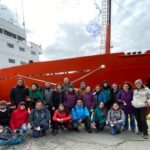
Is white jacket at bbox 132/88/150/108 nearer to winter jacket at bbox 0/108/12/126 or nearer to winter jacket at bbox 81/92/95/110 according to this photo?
winter jacket at bbox 81/92/95/110

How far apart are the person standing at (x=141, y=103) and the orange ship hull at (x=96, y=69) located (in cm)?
378

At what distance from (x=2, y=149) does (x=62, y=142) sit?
1.31 meters

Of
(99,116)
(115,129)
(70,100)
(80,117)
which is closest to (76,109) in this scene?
(80,117)

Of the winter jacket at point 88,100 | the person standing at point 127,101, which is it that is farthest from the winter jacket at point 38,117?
the person standing at point 127,101

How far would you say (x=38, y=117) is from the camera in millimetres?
5887

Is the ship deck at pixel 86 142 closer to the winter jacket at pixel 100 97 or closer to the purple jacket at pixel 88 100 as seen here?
the purple jacket at pixel 88 100

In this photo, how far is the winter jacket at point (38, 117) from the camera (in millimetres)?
5805

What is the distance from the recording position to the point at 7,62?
1845 cm

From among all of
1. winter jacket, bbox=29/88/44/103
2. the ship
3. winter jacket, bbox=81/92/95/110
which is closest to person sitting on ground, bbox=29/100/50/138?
winter jacket, bbox=29/88/44/103

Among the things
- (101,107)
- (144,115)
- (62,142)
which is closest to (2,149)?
(62,142)

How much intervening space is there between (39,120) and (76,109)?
1061mm

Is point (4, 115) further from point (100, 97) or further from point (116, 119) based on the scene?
point (116, 119)

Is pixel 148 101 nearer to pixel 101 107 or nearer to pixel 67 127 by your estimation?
pixel 101 107

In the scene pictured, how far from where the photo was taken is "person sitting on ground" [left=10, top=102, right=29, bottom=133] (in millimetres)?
5773
